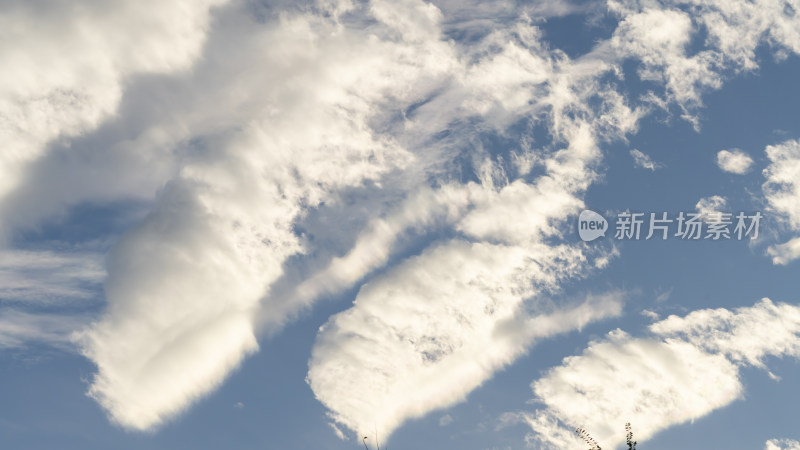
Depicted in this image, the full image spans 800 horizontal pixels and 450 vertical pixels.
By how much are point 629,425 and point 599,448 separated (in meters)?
8.18

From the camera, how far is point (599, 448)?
84.1 m

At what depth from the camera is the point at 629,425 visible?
79.8m
